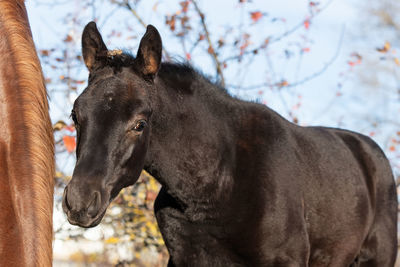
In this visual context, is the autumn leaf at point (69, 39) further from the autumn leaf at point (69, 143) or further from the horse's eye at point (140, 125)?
the horse's eye at point (140, 125)

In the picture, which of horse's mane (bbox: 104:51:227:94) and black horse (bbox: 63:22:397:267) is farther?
horse's mane (bbox: 104:51:227:94)

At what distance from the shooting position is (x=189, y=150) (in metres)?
3.97

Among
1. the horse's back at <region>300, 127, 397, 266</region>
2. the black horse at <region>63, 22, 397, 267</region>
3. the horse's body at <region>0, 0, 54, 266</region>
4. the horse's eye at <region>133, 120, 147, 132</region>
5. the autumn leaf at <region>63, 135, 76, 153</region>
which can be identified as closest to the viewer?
the horse's body at <region>0, 0, 54, 266</region>

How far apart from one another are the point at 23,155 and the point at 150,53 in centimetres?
191

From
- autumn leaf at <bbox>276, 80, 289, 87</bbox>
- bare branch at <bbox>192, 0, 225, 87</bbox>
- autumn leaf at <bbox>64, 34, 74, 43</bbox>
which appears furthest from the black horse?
autumn leaf at <bbox>64, 34, 74, 43</bbox>

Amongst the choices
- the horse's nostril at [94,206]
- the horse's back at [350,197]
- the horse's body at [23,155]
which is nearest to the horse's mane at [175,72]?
the horse's nostril at [94,206]

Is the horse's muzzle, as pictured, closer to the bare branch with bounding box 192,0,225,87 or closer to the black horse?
the black horse

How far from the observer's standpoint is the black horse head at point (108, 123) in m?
3.17

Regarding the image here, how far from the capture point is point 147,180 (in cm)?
719

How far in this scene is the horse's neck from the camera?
152 inches

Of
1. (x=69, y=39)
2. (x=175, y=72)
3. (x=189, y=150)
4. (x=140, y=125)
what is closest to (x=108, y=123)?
(x=140, y=125)

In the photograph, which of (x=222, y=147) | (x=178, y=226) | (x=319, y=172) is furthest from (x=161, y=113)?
(x=319, y=172)

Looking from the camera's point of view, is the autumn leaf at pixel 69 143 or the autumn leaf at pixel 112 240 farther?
the autumn leaf at pixel 112 240

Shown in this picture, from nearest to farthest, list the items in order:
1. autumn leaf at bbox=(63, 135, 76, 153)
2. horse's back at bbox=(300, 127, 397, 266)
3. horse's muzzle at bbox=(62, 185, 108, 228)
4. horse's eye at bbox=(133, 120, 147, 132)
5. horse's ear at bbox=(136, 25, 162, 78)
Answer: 1. horse's muzzle at bbox=(62, 185, 108, 228)
2. horse's eye at bbox=(133, 120, 147, 132)
3. horse's ear at bbox=(136, 25, 162, 78)
4. horse's back at bbox=(300, 127, 397, 266)
5. autumn leaf at bbox=(63, 135, 76, 153)
